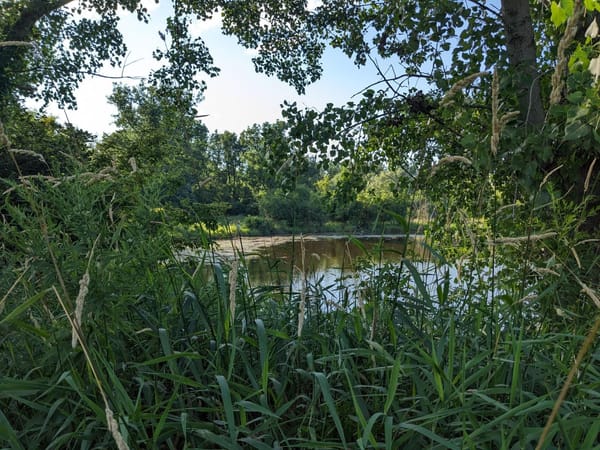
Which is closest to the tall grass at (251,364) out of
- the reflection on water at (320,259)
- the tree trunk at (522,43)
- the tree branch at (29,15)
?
the reflection on water at (320,259)

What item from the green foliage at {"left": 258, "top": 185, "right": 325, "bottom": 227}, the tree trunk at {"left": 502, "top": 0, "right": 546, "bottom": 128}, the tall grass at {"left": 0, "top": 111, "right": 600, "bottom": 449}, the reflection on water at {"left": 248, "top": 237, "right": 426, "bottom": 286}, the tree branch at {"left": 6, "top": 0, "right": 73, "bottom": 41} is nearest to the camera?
the tall grass at {"left": 0, "top": 111, "right": 600, "bottom": 449}

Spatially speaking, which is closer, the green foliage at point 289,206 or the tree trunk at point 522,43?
the green foliage at point 289,206

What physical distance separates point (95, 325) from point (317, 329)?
70cm

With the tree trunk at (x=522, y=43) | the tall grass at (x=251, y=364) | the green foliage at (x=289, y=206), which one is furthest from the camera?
the tree trunk at (x=522, y=43)

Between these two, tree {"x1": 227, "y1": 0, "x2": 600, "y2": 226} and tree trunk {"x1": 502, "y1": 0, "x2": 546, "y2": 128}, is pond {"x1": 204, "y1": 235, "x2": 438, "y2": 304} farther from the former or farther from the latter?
tree trunk {"x1": 502, "y1": 0, "x2": 546, "y2": 128}

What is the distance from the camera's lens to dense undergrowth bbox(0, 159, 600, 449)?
923 mm

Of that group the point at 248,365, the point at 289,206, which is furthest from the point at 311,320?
the point at 289,206

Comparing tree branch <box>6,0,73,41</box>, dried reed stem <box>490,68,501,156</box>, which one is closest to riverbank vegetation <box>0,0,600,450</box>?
dried reed stem <box>490,68,501,156</box>

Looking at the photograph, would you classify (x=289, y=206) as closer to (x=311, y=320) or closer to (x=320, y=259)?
(x=320, y=259)

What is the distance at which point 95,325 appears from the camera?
1.10m

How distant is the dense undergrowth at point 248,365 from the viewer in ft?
3.03

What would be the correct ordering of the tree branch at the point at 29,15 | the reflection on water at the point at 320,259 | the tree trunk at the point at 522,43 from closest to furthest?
the reflection on water at the point at 320,259 → the tree trunk at the point at 522,43 → the tree branch at the point at 29,15

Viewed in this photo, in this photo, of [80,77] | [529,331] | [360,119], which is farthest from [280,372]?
[80,77]

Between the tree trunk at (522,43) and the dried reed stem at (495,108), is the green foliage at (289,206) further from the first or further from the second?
the tree trunk at (522,43)
